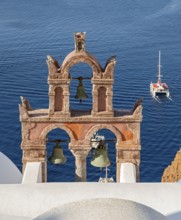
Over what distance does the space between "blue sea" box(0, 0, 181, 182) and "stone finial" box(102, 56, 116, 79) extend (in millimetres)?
27667

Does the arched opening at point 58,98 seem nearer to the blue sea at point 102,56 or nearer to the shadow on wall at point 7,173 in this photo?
the shadow on wall at point 7,173

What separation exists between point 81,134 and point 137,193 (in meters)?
1.39

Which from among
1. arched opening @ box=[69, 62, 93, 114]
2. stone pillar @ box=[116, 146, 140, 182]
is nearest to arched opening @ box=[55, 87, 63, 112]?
stone pillar @ box=[116, 146, 140, 182]

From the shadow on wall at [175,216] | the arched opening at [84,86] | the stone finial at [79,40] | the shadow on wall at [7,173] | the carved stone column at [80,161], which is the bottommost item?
the shadow on wall at [175,216]

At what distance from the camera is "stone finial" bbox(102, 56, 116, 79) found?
932cm

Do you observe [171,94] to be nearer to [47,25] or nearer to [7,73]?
[7,73]

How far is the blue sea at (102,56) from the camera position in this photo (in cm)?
4250

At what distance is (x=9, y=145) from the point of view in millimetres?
42219

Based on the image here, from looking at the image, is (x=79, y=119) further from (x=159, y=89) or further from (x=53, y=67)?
(x=159, y=89)

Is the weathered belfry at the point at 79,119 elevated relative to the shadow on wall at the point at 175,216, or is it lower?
elevated

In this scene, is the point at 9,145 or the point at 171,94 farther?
the point at 171,94

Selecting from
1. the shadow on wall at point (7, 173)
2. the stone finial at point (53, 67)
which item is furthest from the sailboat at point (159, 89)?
the stone finial at point (53, 67)

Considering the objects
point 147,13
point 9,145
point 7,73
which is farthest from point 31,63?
point 147,13

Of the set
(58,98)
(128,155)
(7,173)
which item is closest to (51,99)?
(58,98)
